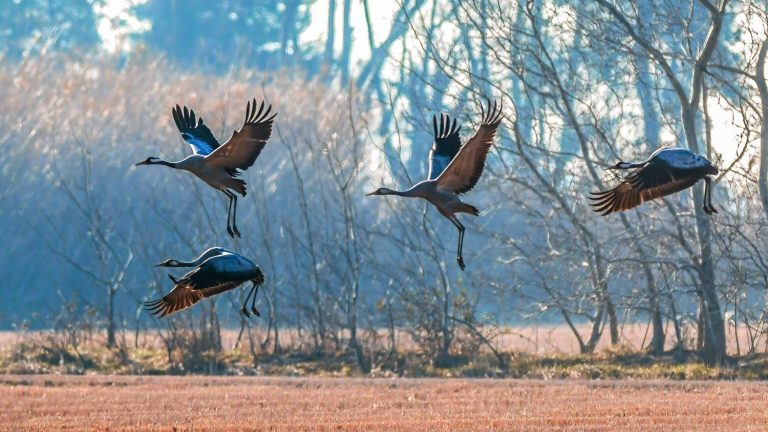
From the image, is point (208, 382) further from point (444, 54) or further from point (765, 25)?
point (765, 25)

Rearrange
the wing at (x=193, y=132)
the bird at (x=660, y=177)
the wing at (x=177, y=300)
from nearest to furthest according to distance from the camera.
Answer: the bird at (x=660, y=177) → the wing at (x=177, y=300) → the wing at (x=193, y=132)

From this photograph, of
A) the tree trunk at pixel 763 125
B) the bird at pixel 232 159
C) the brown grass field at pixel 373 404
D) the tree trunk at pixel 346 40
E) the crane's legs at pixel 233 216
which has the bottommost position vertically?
the brown grass field at pixel 373 404

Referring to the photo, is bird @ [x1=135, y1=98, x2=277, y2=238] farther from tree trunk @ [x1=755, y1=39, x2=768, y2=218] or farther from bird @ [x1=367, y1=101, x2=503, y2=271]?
tree trunk @ [x1=755, y1=39, x2=768, y2=218]

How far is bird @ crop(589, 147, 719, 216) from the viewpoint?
10820 mm

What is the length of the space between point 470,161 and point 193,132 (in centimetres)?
264

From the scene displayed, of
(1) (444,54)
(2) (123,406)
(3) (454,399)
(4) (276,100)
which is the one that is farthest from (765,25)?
(4) (276,100)

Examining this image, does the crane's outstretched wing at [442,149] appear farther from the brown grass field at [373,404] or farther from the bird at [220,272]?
the brown grass field at [373,404]

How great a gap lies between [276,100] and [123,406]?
17923 millimetres

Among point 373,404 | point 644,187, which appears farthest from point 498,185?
point 644,187

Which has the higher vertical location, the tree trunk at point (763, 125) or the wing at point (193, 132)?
the tree trunk at point (763, 125)

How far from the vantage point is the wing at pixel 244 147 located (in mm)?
11195

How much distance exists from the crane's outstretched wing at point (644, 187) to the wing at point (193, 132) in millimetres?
3380

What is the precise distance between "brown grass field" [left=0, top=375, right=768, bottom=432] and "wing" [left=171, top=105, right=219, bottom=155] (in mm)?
3354

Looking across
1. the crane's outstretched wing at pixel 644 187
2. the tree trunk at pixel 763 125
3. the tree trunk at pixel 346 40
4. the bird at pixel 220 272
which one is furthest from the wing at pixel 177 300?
the tree trunk at pixel 346 40
